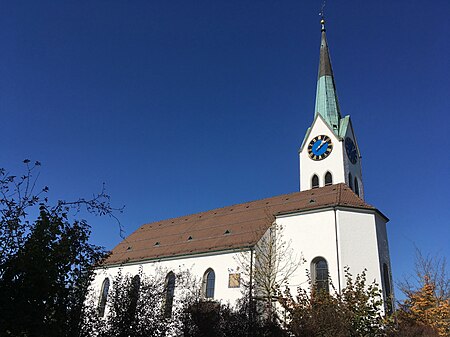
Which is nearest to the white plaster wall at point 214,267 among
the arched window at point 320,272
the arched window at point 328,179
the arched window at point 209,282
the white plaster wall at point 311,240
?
the arched window at point 209,282

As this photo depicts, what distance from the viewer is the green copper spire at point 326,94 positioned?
34.6 m

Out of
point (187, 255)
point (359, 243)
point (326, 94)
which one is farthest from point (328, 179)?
point (187, 255)

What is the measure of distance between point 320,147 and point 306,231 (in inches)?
459

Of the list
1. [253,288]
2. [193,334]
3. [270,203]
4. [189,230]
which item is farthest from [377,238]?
[189,230]

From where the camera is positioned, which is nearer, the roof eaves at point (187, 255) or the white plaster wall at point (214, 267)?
the white plaster wall at point (214, 267)

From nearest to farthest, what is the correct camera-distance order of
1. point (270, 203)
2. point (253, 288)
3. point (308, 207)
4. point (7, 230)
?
point (7, 230)
point (253, 288)
point (308, 207)
point (270, 203)

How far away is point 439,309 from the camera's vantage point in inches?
807

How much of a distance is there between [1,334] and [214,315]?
1682 centimetres

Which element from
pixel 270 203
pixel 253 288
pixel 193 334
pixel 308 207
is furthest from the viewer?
pixel 270 203

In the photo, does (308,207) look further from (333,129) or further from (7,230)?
(7,230)

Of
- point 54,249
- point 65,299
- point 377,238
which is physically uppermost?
point 377,238

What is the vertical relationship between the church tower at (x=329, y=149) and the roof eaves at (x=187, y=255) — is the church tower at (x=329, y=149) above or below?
above

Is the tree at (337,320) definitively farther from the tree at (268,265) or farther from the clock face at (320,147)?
the clock face at (320,147)

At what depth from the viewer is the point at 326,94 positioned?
36.3m
